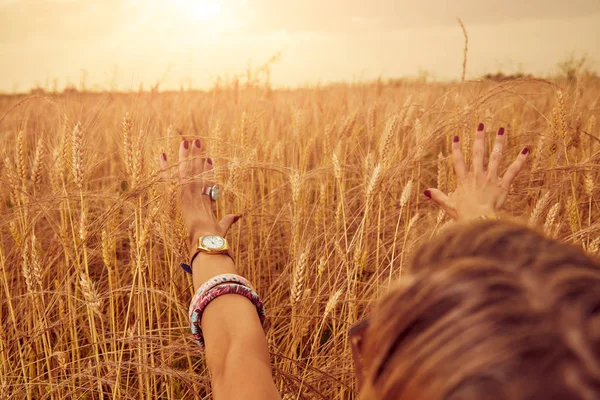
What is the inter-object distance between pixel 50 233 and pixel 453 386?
82.8 inches

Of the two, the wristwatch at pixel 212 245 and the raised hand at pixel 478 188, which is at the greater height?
the raised hand at pixel 478 188

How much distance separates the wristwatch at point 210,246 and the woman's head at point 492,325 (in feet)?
1.86

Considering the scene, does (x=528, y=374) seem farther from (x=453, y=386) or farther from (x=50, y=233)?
(x=50, y=233)

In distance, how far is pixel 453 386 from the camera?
34cm

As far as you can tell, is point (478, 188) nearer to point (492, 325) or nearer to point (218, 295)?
point (218, 295)

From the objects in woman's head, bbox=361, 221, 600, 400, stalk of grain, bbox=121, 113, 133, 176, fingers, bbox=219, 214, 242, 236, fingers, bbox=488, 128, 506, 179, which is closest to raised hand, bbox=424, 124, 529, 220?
fingers, bbox=488, 128, 506, 179

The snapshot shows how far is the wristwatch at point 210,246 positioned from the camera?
95 cm

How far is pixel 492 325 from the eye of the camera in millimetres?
348

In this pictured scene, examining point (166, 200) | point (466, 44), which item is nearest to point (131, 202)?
point (166, 200)

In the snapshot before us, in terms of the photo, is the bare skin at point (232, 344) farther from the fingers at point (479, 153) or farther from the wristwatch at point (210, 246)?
the fingers at point (479, 153)

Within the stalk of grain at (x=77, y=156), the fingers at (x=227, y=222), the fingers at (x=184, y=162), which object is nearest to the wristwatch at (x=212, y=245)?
the fingers at (x=227, y=222)

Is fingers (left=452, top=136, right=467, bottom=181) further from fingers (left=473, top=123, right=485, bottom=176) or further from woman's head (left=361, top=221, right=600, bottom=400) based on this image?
woman's head (left=361, top=221, right=600, bottom=400)

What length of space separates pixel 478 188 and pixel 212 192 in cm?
68

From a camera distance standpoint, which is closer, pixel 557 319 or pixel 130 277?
pixel 557 319
